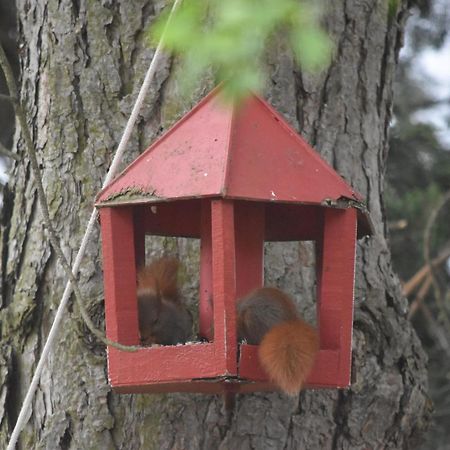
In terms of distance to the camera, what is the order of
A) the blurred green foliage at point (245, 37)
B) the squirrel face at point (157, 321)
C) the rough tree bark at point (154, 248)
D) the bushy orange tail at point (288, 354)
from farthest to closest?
the rough tree bark at point (154, 248), the squirrel face at point (157, 321), the bushy orange tail at point (288, 354), the blurred green foliage at point (245, 37)

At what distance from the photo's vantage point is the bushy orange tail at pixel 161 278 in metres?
2.59

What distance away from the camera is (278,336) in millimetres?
2299

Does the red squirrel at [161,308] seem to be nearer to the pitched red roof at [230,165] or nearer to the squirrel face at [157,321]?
the squirrel face at [157,321]

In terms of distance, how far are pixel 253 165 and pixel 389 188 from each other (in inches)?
118

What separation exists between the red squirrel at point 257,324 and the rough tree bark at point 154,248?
0.87 feet

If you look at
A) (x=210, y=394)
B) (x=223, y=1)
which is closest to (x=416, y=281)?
(x=210, y=394)

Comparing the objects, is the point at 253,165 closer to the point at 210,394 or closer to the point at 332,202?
the point at 332,202

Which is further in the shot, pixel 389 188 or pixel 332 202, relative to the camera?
pixel 389 188

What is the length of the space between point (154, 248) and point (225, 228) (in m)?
0.68

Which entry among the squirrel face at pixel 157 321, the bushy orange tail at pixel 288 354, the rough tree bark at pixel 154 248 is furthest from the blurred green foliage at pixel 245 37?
the rough tree bark at pixel 154 248

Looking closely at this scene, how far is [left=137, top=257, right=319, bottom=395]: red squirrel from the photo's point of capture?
227cm

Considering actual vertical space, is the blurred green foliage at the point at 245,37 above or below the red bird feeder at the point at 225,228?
above

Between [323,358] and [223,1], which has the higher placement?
[223,1]

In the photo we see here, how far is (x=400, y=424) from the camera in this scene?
3.01 metres
